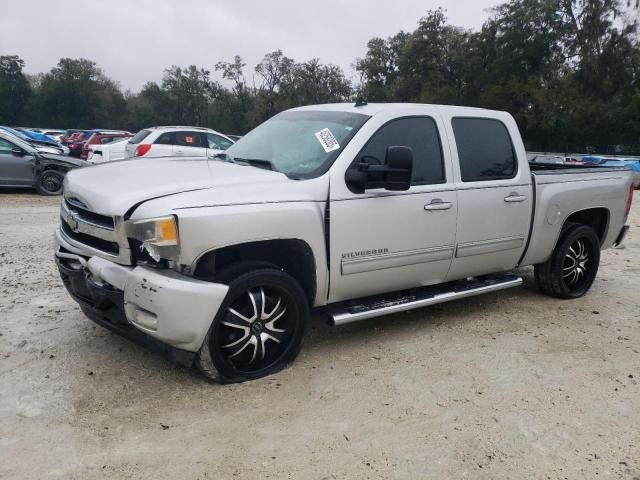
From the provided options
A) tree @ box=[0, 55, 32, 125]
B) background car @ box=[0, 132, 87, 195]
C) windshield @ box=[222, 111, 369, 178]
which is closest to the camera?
windshield @ box=[222, 111, 369, 178]

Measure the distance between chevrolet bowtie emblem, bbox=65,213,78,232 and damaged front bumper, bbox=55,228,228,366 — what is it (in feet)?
0.97

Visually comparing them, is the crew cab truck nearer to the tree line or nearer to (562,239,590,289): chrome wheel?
(562,239,590,289): chrome wheel

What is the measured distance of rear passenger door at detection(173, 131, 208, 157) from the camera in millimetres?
13922

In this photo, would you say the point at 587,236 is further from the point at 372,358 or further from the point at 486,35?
the point at 486,35

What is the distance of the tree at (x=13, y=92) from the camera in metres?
60.2

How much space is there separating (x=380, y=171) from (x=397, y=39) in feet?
151

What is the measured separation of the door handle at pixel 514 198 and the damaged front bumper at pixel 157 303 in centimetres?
275

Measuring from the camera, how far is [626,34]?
36344mm

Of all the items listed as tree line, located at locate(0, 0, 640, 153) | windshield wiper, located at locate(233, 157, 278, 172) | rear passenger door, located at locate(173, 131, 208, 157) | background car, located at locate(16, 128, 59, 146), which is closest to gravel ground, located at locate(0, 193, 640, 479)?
windshield wiper, located at locate(233, 157, 278, 172)

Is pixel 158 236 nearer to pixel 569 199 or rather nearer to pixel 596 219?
pixel 569 199

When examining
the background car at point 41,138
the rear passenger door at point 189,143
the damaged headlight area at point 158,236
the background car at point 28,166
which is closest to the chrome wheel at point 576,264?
the damaged headlight area at point 158,236

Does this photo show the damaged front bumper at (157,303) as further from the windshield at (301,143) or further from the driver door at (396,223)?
the windshield at (301,143)

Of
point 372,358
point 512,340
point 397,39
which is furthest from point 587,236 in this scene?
point 397,39

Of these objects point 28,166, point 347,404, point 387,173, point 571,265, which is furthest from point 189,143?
point 347,404
